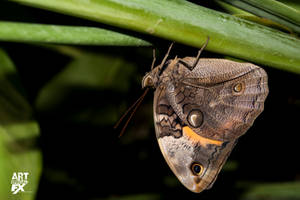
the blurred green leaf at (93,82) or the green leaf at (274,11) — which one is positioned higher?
the green leaf at (274,11)

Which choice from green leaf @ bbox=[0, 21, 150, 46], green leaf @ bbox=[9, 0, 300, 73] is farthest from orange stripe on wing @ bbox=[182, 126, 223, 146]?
green leaf @ bbox=[0, 21, 150, 46]

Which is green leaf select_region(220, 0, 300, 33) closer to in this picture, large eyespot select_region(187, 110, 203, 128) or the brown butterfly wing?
the brown butterfly wing

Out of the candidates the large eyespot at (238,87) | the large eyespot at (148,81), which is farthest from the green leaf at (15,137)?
the large eyespot at (238,87)

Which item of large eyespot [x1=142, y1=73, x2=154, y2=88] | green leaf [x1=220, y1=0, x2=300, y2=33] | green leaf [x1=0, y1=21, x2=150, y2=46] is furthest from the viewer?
large eyespot [x1=142, y1=73, x2=154, y2=88]

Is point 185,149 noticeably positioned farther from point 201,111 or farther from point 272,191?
point 272,191

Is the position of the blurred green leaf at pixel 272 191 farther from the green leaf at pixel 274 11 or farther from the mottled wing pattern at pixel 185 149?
the green leaf at pixel 274 11

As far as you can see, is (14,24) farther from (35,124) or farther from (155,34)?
(35,124)

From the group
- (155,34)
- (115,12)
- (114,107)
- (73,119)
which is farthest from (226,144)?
(73,119)
